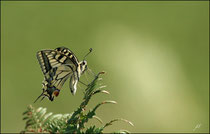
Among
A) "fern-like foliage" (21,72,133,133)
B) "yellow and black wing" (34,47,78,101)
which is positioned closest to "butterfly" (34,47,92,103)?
"yellow and black wing" (34,47,78,101)

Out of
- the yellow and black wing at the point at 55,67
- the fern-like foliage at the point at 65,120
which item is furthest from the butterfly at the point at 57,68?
the fern-like foliage at the point at 65,120

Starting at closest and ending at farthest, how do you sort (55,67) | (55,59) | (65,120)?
(65,120), (55,59), (55,67)

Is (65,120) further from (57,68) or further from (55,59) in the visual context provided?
(57,68)

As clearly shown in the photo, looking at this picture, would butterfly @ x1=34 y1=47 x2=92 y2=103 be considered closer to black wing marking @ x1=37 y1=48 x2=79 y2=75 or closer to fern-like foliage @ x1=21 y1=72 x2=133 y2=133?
black wing marking @ x1=37 y1=48 x2=79 y2=75

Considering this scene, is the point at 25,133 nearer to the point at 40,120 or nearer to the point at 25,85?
the point at 40,120

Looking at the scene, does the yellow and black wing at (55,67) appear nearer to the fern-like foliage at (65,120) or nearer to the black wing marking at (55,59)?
the black wing marking at (55,59)

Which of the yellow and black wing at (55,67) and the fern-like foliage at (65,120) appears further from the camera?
the yellow and black wing at (55,67)

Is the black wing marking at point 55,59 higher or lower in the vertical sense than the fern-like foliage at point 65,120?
lower

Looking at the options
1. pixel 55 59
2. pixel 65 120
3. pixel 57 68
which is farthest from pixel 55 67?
pixel 65 120
